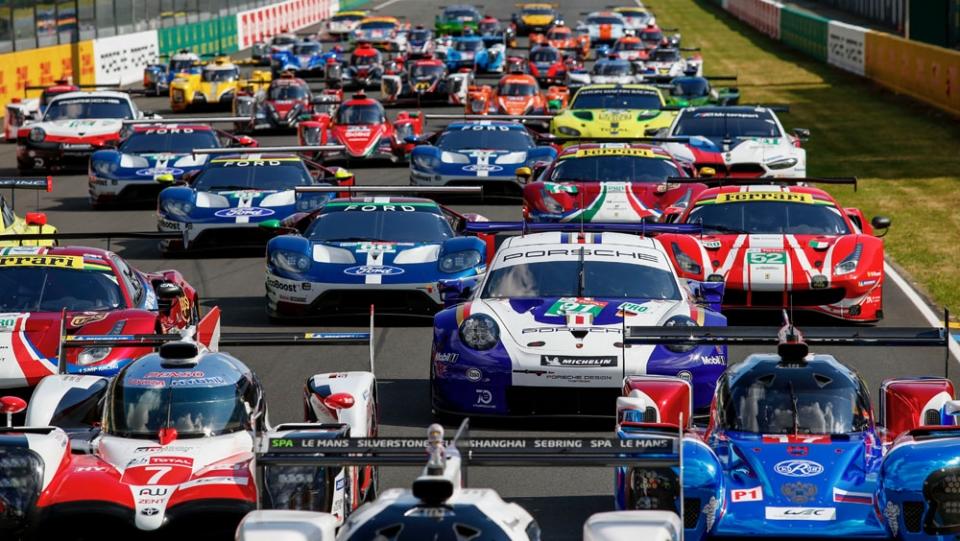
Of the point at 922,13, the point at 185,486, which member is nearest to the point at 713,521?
the point at 185,486

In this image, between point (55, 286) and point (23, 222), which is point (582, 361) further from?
point (23, 222)

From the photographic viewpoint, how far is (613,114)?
1266 inches

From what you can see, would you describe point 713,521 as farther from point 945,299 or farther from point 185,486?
point 945,299

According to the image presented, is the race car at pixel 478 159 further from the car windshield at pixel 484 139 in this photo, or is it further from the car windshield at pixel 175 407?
the car windshield at pixel 175 407

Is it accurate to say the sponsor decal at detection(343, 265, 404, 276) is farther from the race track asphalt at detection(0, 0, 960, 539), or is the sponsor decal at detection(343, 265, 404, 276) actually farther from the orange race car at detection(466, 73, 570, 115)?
the orange race car at detection(466, 73, 570, 115)

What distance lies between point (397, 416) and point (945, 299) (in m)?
8.46

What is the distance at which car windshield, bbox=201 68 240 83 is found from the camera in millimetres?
50438

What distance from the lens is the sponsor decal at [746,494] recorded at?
10391 mm

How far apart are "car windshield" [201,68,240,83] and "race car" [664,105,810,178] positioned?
76.4 ft

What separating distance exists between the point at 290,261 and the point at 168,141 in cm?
1148

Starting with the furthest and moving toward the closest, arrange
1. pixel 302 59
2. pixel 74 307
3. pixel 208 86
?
pixel 302 59, pixel 208 86, pixel 74 307

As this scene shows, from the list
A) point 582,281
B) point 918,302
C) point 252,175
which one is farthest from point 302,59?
point 582,281

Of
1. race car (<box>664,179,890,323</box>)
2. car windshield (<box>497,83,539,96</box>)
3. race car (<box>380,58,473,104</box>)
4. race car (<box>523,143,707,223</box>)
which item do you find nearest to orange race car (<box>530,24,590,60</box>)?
race car (<box>380,58,473,104</box>)

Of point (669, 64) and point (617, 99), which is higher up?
point (617, 99)
